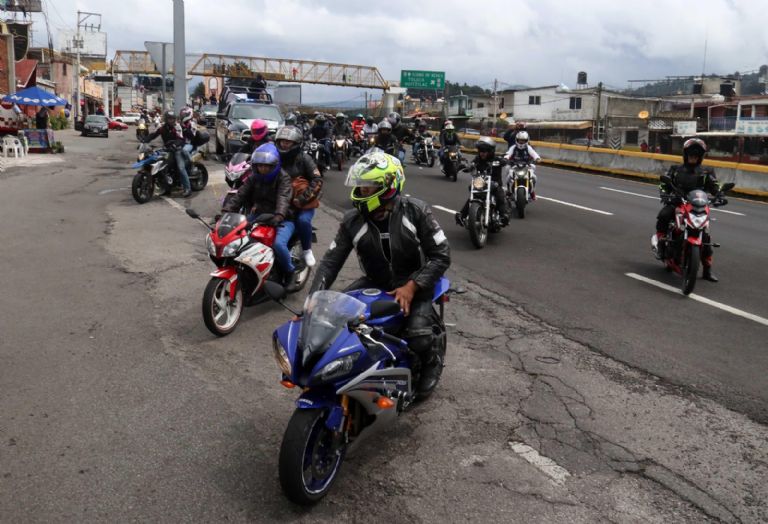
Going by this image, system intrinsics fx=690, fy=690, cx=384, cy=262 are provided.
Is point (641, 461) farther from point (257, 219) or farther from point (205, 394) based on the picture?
point (257, 219)

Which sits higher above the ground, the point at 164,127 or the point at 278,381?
the point at 164,127

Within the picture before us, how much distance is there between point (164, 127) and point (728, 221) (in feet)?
38.5

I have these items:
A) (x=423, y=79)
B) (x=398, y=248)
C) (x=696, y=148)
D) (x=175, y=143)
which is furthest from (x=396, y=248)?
(x=423, y=79)

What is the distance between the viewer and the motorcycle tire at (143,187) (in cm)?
1358

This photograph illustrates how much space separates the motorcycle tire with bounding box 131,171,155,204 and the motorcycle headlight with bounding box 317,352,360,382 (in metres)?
11.2

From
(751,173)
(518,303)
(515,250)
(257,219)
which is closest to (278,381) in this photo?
(257,219)

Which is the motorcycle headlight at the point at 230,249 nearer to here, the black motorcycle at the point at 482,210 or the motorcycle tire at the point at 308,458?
the motorcycle tire at the point at 308,458

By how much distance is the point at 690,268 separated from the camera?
794 cm

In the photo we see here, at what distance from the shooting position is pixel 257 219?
22.7ft

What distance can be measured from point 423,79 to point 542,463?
6435cm

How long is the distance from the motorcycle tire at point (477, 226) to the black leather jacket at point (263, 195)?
3933 millimetres

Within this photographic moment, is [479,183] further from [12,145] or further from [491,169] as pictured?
[12,145]

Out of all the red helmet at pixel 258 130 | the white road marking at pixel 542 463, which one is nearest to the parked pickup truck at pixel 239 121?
the red helmet at pixel 258 130

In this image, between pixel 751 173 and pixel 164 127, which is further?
pixel 751 173
